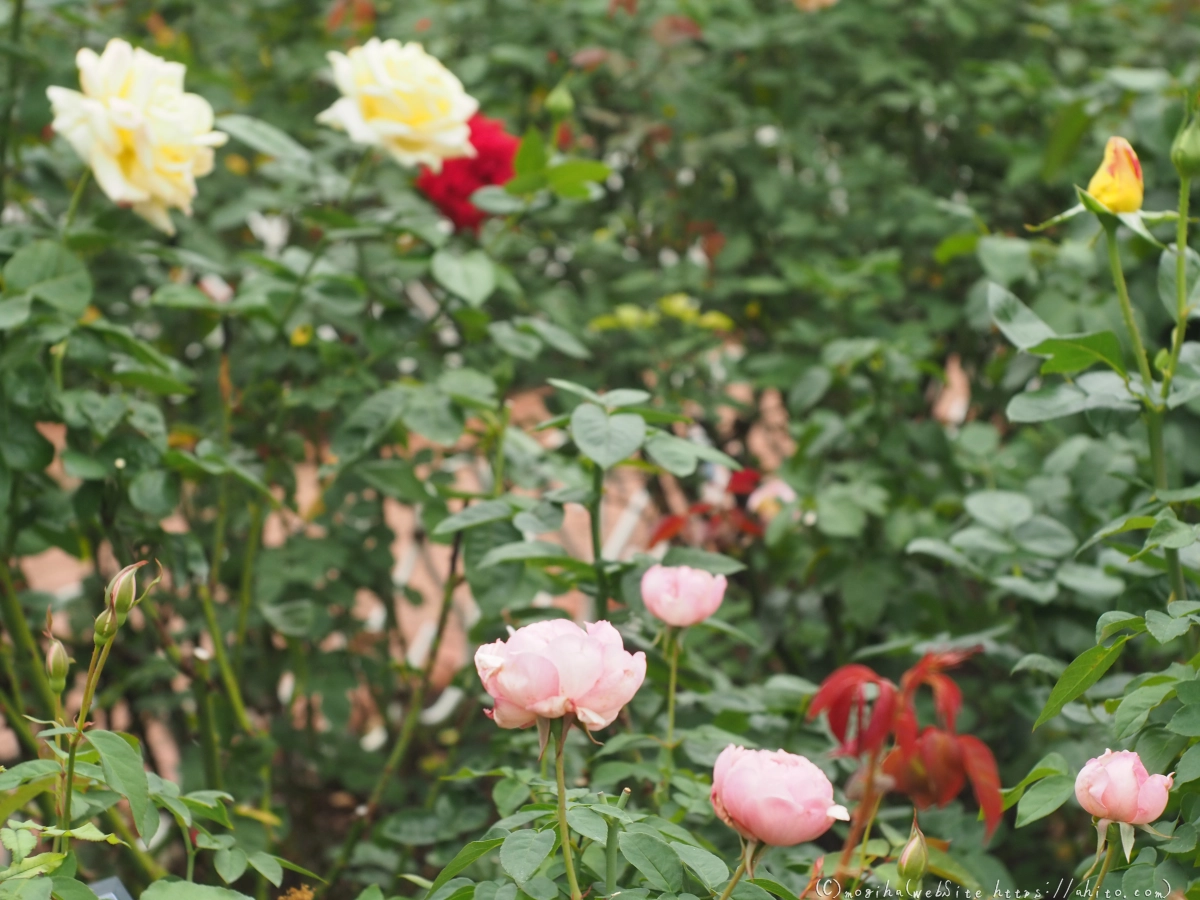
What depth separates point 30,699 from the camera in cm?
156

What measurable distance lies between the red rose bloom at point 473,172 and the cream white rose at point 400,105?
22 cm

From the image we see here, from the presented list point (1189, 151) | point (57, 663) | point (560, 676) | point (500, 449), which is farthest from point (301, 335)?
point (1189, 151)

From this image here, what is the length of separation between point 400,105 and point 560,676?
2.71ft

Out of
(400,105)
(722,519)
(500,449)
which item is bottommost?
(722,519)

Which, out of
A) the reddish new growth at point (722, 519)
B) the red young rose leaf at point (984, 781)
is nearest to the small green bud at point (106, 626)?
the red young rose leaf at point (984, 781)

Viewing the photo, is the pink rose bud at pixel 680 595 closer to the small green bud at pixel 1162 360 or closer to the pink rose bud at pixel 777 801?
the pink rose bud at pixel 777 801

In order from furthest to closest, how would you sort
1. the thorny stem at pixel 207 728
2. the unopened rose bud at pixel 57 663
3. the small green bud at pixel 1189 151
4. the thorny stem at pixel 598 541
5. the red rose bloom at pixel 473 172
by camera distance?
1. the red rose bloom at pixel 473 172
2. the thorny stem at pixel 207 728
3. the thorny stem at pixel 598 541
4. the small green bud at pixel 1189 151
5. the unopened rose bud at pixel 57 663

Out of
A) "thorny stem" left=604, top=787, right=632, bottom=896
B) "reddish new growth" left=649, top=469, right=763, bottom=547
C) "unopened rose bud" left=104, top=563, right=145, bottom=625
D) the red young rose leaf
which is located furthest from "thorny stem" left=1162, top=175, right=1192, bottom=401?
"unopened rose bud" left=104, top=563, right=145, bottom=625

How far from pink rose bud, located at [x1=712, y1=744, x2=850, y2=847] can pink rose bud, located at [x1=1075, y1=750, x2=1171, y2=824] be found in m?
0.18

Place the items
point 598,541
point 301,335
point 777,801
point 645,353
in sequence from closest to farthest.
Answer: point 777,801, point 598,541, point 301,335, point 645,353

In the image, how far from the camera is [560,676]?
0.66 meters

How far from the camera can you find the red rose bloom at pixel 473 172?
1.53 metres

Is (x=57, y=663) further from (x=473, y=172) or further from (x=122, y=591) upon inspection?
(x=473, y=172)

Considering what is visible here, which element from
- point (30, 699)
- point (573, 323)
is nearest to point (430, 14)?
point (573, 323)
